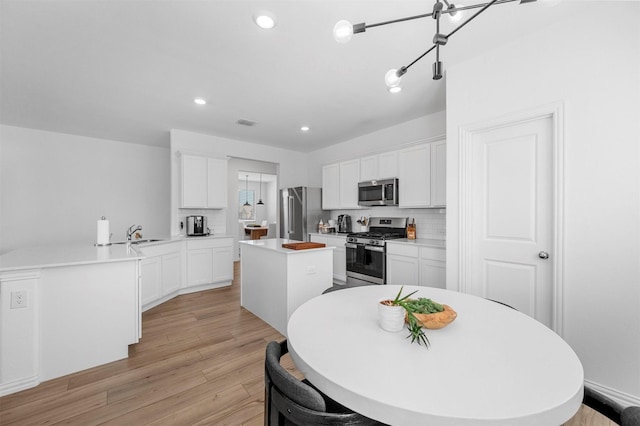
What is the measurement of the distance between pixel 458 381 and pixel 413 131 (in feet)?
12.7

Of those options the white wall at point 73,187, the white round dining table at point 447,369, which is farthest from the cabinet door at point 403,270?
the white wall at point 73,187

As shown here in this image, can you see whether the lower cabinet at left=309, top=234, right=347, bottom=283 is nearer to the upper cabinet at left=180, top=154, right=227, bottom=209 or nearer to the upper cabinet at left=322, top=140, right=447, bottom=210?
the upper cabinet at left=322, top=140, right=447, bottom=210

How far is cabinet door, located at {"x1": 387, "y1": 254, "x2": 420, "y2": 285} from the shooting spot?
11.5ft

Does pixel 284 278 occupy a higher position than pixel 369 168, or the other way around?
pixel 369 168

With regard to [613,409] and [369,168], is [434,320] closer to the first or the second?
[613,409]

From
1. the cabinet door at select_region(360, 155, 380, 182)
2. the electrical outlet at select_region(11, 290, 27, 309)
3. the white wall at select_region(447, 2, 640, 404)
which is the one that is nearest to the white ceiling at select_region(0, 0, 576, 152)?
the white wall at select_region(447, 2, 640, 404)

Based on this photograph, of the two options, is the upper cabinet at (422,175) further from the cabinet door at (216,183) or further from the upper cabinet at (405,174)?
the cabinet door at (216,183)

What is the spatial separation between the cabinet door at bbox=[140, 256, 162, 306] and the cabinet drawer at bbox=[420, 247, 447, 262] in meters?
3.43

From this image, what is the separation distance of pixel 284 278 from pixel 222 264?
2.37 meters

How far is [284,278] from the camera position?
8.82ft

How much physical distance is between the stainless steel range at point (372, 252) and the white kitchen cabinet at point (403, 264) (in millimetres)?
94

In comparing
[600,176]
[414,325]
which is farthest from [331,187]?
[414,325]

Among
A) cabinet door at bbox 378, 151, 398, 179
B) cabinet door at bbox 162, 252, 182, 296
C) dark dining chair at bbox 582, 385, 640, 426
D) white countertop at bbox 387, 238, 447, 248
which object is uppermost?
cabinet door at bbox 378, 151, 398, 179

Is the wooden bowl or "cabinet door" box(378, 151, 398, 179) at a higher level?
→ "cabinet door" box(378, 151, 398, 179)
